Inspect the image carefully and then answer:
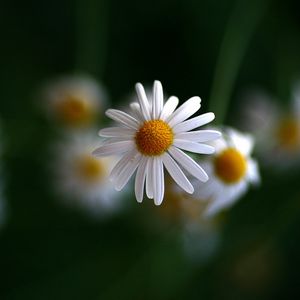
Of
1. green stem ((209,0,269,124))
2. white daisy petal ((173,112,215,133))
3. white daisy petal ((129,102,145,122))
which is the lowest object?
white daisy petal ((173,112,215,133))

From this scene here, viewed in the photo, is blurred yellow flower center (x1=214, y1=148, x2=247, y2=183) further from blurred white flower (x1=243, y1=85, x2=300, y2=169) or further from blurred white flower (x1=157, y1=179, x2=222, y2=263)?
blurred white flower (x1=243, y1=85, x2=300, y2=169)

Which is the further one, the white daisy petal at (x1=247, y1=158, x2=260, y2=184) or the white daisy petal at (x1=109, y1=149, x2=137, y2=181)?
the white daisy petal at (x1=247, y1=158, x2=260, y2=184)

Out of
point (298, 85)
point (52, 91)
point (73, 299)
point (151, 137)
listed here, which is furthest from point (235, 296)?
point (151, 137)

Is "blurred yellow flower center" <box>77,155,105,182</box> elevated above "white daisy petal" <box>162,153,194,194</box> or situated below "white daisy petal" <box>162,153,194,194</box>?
above

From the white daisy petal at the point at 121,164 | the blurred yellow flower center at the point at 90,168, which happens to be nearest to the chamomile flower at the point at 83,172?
the blurred yellow flower center at the point at 90,168

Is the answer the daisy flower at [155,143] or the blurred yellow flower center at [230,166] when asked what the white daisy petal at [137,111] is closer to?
the daisy flower at [155,143]

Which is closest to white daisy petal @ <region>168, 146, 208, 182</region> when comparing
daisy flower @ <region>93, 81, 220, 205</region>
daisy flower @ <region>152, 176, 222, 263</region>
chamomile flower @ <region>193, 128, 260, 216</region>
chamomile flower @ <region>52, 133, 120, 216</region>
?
daisy flower @ <region>93, 81, 220, 205</region>
